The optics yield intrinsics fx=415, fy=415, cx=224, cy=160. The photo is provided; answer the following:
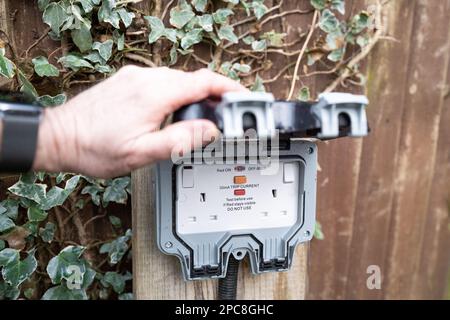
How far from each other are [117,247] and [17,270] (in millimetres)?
260

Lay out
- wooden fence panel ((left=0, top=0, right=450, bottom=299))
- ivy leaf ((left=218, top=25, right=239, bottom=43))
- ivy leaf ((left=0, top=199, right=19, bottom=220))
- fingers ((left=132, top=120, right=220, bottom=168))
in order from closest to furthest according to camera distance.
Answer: fingers ((left=132, top=120, right=220, bottom=168)), ivy leaf ((left=0, top=199, right=19, bottom=220)), ivy leaf ((left=218, top=25, right=239, bottom=43)), wooden fence panel ((left=0, top=0, right=450, bottom=299))

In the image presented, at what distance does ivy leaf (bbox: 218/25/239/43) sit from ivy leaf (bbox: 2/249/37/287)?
2.54 ft

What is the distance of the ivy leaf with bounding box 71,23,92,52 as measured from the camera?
3.41 feet

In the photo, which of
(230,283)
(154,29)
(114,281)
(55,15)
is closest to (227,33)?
(154,29)

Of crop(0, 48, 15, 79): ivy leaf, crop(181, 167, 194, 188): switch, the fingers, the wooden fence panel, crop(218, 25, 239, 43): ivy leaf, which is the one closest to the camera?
the fingers

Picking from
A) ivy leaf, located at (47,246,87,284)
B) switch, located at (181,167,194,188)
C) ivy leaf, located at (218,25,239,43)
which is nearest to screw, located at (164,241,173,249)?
switch, located at (181,167,194,188)

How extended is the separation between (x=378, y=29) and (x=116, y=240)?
40.9 inches

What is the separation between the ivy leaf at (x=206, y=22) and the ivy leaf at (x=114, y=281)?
29.6 inches

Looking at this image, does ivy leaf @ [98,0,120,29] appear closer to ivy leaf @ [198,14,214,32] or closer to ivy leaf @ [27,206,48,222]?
ivy leaf @ [198,14,214,32]

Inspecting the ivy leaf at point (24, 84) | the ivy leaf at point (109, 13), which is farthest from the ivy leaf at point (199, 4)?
the ivy leaf at point (24, 84)

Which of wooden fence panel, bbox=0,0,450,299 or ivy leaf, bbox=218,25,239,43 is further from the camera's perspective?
wooden fence panel, bbox=0,0,450,299

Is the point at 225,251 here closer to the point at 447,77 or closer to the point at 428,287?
the point at 447,77

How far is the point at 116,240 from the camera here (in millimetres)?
1192
